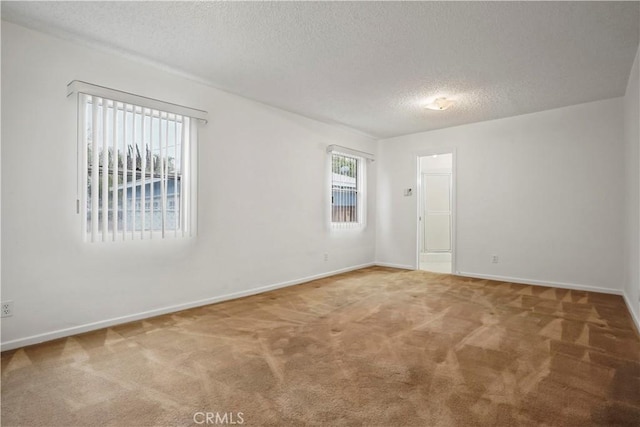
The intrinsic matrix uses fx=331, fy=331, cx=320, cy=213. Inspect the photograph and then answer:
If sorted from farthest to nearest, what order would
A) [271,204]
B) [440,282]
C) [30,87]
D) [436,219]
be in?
[436,219] → [440,282] → [271,204] → [30,87]

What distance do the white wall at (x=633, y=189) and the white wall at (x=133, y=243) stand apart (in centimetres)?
377

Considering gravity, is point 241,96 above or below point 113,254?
above

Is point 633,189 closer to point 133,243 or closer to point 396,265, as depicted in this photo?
point 396,265

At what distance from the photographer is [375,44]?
2938 millimetres

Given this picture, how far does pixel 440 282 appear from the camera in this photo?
16.6 ft

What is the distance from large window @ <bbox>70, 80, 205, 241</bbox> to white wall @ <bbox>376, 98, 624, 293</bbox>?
4.18 metres

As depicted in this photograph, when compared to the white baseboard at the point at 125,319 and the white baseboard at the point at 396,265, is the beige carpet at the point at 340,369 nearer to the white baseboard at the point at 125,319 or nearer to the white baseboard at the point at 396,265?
the white baseboard at the point at 125,319

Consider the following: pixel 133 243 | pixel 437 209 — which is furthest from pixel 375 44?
pixel 437 209

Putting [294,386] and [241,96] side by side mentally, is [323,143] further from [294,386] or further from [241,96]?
[294,386]

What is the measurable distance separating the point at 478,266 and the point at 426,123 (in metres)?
2.52

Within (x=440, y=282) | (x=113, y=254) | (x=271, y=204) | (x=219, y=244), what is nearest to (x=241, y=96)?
(x=271, y=204)

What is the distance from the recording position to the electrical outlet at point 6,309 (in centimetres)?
253

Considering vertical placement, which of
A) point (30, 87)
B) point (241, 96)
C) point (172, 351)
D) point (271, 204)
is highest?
point (241, 96)

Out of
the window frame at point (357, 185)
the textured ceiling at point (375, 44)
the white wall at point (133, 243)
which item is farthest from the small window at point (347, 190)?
the textured ceiling at point (375, 44)
